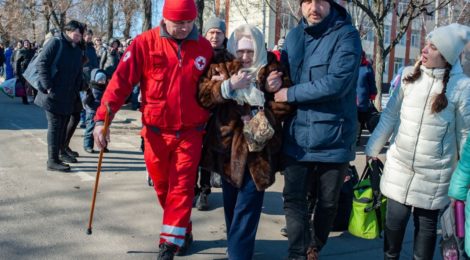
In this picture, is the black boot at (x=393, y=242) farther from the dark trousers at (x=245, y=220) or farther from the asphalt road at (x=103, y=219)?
the dark trousers at (x=245, y=220)

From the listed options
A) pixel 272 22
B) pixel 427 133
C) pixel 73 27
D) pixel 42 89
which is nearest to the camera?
pixel 427 133

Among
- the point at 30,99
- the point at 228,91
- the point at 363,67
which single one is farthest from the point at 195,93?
the point at 30,99

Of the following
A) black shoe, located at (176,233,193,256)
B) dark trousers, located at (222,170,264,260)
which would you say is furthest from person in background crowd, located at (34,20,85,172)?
dark trousers, located at (222,170,264,260)

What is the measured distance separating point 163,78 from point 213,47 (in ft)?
3.87

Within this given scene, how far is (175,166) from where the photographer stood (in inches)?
151

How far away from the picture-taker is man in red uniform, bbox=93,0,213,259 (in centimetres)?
371

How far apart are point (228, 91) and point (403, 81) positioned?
1.20 m

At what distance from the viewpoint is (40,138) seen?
9.39 m

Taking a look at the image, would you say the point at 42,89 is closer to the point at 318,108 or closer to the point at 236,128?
the point at 236,128

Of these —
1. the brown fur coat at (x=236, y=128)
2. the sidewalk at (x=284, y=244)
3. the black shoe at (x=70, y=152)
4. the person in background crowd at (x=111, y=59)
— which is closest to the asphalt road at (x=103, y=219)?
the sidewalk at (x=284, y=244)

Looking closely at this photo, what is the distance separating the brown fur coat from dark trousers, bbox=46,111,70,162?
3.68 m

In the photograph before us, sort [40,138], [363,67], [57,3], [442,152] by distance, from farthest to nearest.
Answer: [57,3] < [40,138] < [363,67] < [442,152]

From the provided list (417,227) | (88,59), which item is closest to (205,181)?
(417,227)

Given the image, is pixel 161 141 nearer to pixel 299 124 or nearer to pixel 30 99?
pixel 299 124
